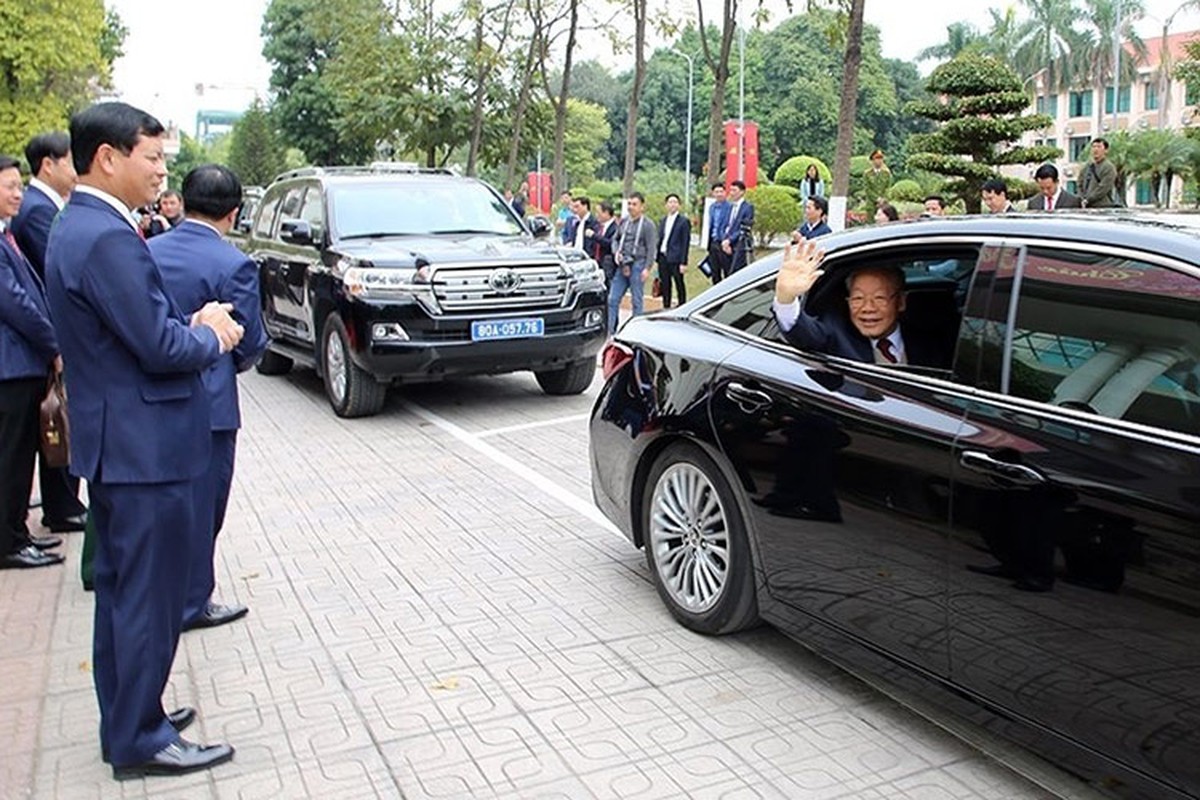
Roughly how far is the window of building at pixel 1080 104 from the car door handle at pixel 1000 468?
78.7 meters

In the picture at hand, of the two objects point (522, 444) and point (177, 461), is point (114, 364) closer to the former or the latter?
point (177, 461)

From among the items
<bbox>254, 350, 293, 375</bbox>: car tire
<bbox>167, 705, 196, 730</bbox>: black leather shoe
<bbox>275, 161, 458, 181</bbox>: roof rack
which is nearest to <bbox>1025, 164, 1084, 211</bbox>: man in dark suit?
<bbox>275, 161, 458, 181</bbox>: roof rack

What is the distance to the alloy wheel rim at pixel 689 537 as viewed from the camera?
4348 mm

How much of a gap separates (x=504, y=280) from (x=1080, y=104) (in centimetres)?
7579

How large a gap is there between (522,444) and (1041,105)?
2909 inches

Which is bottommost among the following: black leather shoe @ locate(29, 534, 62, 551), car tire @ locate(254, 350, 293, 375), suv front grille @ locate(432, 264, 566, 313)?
black leather shoe @ locate(29, 534, 62, 551)

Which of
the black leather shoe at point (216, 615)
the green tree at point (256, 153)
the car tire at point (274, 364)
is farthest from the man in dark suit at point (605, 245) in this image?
the green tree at point (256, 153)

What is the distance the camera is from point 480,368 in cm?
888

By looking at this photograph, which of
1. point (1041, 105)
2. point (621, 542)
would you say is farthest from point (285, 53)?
point (621, 542)

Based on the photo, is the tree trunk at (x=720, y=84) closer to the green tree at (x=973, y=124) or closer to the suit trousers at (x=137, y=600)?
the green tree at (x=973, y=124)

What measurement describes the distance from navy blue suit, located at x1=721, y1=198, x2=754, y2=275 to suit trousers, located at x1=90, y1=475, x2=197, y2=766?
1119cm

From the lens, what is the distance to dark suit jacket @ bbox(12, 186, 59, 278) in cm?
575

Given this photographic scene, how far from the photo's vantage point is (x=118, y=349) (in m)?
3.11

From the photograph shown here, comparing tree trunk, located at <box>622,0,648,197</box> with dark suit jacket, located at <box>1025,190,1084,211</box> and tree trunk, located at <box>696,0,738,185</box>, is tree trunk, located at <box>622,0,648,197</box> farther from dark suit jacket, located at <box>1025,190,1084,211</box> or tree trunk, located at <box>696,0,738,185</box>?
dark suit jacket, located at <box>1025,190,1084,211</box>
